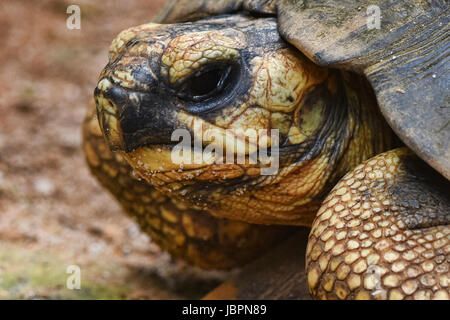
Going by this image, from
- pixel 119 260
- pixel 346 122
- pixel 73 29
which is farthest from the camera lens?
pixel 73 29

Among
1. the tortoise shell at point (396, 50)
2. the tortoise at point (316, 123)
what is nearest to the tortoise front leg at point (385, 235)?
the tortoise at point (316, 123)

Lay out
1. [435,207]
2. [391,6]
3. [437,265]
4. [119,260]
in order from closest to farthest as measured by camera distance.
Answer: [437,265]
[435,207]
[391,6]
[119,260]

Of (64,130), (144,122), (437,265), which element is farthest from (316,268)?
(64,130)

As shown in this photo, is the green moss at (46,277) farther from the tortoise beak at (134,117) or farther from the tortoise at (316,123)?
the tortoise beak at (134,117)

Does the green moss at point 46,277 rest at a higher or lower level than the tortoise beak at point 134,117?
lower

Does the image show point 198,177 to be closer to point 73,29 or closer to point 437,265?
point 437,265

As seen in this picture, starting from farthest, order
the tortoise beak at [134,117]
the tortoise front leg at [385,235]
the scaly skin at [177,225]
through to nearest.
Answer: the scaly skin at [177,225]
the tortoise beak at [134,117]
the tortoise front leg at [385,235]

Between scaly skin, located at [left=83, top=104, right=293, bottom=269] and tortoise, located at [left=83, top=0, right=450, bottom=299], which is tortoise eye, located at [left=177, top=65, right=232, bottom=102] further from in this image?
scaly skin, located at [left=83, top=104, right=293, bottom=269]

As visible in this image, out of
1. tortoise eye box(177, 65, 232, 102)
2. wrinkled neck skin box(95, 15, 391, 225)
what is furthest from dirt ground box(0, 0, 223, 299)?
tortoise eye box(177, 65, 232, 102)
